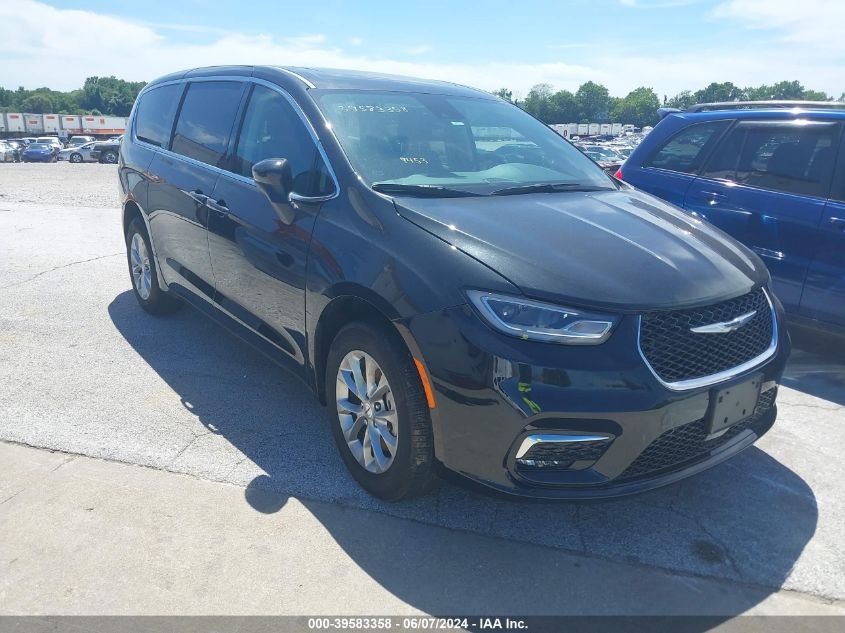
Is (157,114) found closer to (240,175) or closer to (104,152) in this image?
(240,175)

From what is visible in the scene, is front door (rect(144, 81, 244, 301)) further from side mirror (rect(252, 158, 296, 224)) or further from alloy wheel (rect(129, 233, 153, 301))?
side mirror (rect(252, 158, 296, 224))

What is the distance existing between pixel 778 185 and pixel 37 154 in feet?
151

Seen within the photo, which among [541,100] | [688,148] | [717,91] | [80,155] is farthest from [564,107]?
[688,148]

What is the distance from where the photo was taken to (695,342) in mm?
2604

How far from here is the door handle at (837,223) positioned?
175 inches

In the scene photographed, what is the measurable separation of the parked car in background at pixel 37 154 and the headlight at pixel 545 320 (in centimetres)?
4686

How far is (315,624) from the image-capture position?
239 cm

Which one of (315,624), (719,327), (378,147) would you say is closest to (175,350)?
(378,147)

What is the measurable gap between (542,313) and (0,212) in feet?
39.0

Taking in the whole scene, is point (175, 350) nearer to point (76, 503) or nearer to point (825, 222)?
point (76, 503)

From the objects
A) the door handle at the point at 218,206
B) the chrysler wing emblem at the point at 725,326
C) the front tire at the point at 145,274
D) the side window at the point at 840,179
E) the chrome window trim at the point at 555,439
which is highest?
the side window at the point at 840,179

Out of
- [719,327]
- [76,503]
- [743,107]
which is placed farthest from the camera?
[743,107]

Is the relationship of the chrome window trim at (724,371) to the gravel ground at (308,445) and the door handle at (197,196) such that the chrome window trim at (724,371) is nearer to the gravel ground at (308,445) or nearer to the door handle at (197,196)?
the gravel ground at (308,445)

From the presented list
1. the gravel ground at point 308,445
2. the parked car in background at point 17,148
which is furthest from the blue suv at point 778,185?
the parked car in background at point 17,148
